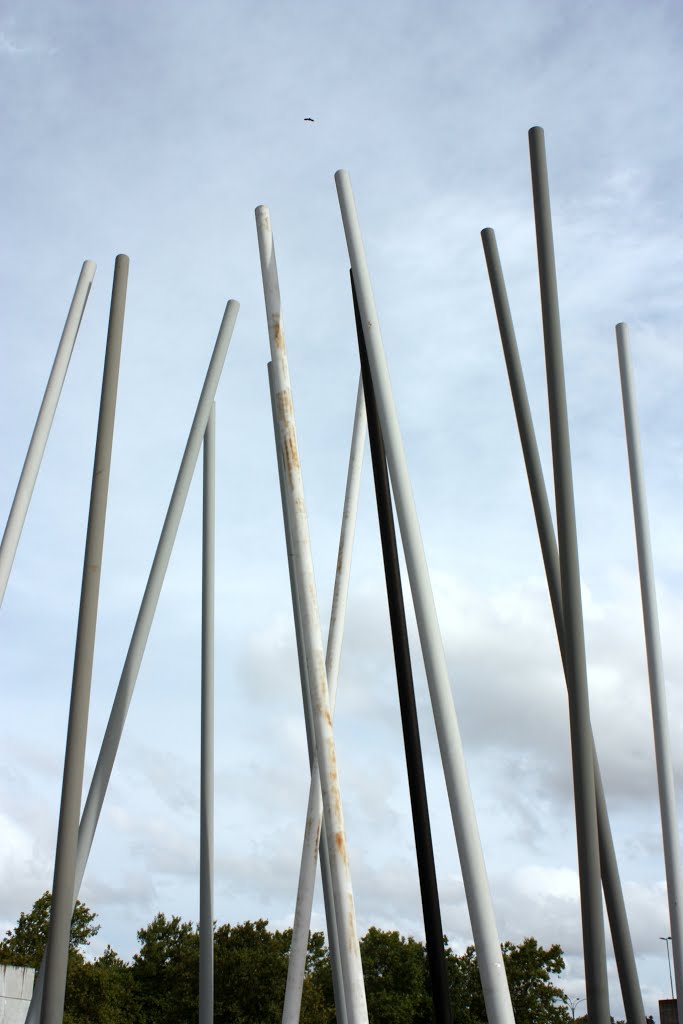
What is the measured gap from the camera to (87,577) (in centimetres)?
990

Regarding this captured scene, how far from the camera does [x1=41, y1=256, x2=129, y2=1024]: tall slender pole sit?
8.43 m

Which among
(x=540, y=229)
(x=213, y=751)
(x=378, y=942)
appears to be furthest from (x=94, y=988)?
(x=540, y=229)

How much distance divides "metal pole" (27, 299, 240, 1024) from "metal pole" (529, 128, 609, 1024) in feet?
14.2

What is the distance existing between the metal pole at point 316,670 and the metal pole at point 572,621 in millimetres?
1606

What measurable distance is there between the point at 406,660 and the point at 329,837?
5.23 feet

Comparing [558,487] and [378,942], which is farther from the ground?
[378,942]

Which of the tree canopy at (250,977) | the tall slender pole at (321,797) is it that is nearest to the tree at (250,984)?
the tree canopy at (250,977)

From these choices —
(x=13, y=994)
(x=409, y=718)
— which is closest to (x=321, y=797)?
(x=409, y=718)

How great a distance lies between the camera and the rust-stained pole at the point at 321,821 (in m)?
10.5

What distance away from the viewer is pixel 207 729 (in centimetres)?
1352

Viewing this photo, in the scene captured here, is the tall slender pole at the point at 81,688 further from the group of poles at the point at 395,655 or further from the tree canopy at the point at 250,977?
the tree canopy at the point at 250,977

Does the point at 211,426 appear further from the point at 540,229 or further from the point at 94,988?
the point at 94,988

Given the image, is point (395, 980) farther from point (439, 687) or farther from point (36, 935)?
point (439, 687)

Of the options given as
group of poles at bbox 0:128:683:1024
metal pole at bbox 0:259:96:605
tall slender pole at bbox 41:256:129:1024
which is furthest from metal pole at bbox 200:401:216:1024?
tall slender pole at bbox 41:256:129:1024
